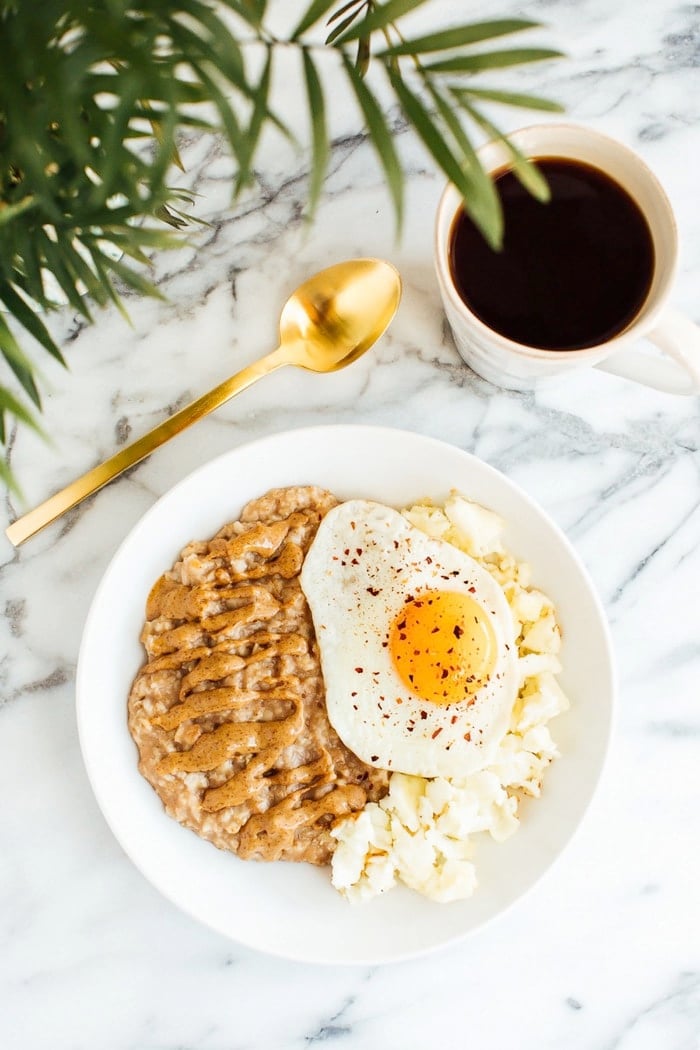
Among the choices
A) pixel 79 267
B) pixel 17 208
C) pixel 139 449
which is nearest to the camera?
pixel 17 208

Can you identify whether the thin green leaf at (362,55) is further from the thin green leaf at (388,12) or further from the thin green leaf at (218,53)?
the thin green leaf at (218,53)

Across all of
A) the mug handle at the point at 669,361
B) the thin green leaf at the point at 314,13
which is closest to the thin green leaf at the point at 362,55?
the thin green leaf at the point at 314,13

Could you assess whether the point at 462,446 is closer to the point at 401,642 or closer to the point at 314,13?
the point at 401,642

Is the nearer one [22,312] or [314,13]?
[314,13]

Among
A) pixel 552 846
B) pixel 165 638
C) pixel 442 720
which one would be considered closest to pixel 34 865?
pixel 165 638

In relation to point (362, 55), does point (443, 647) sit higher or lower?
lower

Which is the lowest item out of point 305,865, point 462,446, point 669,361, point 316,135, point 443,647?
point 305,865

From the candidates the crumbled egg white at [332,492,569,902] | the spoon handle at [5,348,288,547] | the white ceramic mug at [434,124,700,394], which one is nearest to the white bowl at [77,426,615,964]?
the crumbled egg white at [332,492,569,902]

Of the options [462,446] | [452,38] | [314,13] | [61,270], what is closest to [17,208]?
[61,270]
